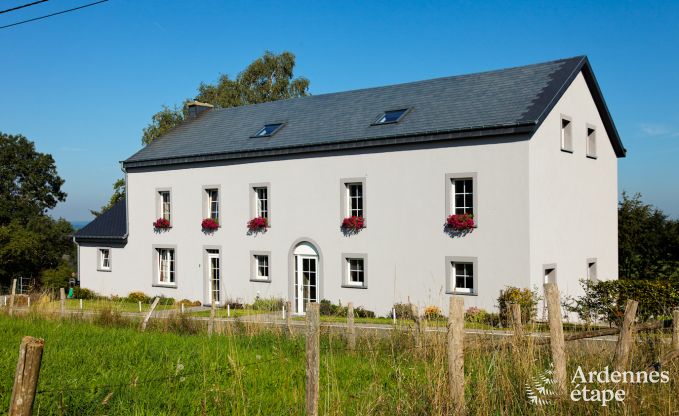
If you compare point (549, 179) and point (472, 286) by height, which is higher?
point (549, 179)

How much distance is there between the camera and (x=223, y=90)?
48.7m

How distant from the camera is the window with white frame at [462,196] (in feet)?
69.9

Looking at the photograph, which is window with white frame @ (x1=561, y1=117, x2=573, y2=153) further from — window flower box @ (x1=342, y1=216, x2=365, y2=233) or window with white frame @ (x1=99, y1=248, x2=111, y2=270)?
window with white frame @ (x1=99, y1=248, x2=111, y2=270)

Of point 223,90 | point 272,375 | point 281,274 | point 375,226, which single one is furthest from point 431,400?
point 223,90

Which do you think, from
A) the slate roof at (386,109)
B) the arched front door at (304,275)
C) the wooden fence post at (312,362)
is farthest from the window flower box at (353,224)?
the wooden fence post at (312,362)

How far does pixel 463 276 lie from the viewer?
69.7ft

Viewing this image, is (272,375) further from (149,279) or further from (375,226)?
(149,279)

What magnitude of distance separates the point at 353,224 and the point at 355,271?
62.6 inches

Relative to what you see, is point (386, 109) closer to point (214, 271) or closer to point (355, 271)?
point (355, 271)

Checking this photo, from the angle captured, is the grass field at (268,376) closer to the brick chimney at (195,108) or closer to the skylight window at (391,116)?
the skylight window at (391,116)

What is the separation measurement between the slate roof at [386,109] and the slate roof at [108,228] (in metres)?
2.84

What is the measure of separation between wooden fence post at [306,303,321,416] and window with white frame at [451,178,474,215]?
15.4 metres

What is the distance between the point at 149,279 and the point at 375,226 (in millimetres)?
10975

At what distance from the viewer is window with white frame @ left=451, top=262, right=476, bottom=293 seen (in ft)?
69.3
